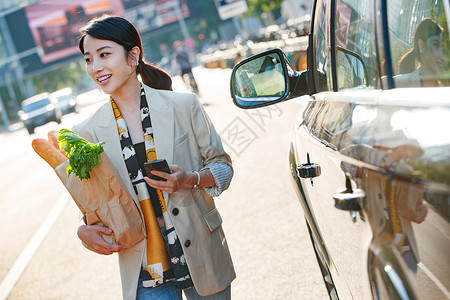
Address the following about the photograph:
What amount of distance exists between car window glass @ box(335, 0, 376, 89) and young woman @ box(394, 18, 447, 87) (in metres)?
0.12

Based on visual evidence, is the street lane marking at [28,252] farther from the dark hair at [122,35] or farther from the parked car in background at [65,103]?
the parked car in background at [65,103]

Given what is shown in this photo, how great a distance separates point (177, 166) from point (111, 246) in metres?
0.40

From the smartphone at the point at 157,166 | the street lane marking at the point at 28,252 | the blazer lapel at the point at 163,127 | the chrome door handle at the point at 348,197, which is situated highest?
the blazer lapel at the point at 163,127

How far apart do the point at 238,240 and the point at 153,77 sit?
2882 mm

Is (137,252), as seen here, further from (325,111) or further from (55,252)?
(55,252)

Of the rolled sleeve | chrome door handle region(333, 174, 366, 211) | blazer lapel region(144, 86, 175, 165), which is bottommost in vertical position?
the rolled sleeve

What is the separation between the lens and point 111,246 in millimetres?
2395

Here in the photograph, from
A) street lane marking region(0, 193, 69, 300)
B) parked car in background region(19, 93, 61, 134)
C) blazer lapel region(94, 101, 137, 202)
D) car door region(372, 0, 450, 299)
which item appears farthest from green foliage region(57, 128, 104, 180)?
parked car in background region(19, 93, 61, 134)

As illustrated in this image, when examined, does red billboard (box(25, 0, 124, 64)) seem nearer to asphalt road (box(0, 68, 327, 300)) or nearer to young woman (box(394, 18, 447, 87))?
asphalt road (box(0, 68, 327, 300))

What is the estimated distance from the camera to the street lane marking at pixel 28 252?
6059 millimetres

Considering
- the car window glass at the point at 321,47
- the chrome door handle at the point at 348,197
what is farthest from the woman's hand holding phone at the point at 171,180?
the chrome door handle at the point at 348,197

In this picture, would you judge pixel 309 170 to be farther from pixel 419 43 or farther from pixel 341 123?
pixel 419 43

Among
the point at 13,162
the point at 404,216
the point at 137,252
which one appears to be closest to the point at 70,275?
the point at 137,252

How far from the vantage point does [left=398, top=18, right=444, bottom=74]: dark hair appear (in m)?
1.62
